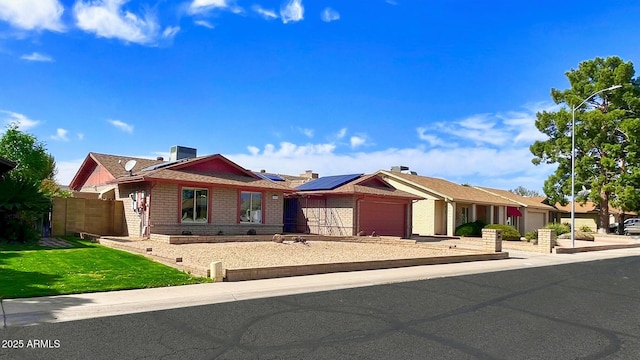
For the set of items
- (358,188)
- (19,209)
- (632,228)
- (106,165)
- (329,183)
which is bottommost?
(632,228)

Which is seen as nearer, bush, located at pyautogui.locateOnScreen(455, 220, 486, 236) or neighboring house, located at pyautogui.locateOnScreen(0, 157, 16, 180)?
neighboring house, located at pyautogui.locateOnScreen(0, 157, 16, 180)

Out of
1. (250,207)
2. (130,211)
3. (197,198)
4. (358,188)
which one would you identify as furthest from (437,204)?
(130,211)

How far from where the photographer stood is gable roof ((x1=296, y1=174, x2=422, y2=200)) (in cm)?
2741

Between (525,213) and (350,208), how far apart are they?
27.1 m

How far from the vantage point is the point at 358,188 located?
27922 mm

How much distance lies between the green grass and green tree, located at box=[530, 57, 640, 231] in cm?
4060

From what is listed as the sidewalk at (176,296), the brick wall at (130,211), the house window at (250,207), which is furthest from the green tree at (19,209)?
the sidewalk at (176,296)

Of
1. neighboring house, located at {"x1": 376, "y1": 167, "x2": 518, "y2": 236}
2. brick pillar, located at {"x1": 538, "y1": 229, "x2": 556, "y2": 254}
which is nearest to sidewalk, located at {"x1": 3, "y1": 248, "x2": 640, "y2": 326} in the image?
brick pillar, located at {"x1": 538, "y1": 229, "x2": 556, "y2": 254}

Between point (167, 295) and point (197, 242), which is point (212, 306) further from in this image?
point (197, 242)

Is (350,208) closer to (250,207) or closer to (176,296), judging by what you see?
(250,207)

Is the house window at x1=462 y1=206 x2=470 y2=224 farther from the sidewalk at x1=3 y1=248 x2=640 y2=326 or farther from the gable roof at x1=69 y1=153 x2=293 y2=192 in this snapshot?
the sidewalk at x1=3 y1=248 x2=640 y2=326

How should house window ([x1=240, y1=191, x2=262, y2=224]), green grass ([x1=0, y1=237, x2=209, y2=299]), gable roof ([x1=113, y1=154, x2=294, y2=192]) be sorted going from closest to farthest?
green grass ([x1=0, y1=237, x2=209, y2=299]) → gable roof ([x1=113, y1=154, x2=294, y2=192]) → house window ([x1=240, y1=191, x2=262, y2=224])

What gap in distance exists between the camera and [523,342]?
661 cm

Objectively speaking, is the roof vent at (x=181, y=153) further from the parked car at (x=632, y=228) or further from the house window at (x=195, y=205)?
the parked car at (x=632, y=228)
